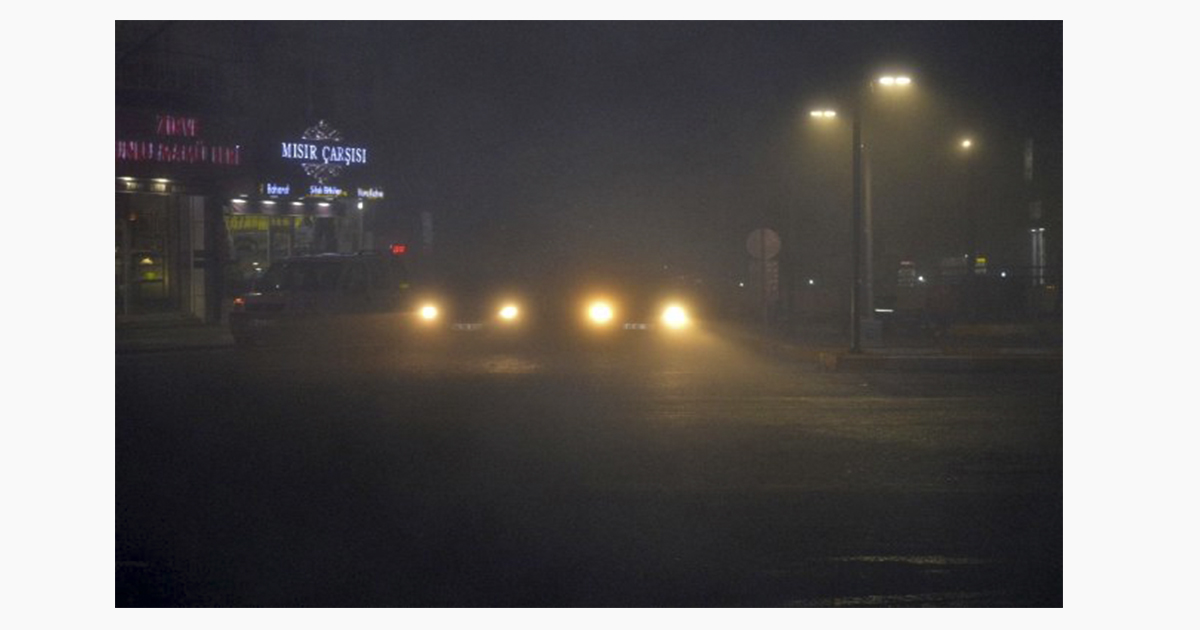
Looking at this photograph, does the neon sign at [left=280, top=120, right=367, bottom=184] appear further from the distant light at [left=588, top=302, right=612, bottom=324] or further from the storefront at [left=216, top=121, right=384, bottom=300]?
the distant light at [left=588, top=302, right=612, bottom=324]

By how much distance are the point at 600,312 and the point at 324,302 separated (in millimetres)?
8613

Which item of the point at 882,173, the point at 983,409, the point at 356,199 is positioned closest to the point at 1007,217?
the point at 882,173

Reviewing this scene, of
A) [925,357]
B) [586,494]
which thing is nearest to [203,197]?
[925,357]

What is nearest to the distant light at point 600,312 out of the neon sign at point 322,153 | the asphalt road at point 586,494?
the neon sign at point 322,153

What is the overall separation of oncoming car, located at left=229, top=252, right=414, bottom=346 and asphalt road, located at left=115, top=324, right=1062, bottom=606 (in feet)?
24.8

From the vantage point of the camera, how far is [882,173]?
58.8 meters

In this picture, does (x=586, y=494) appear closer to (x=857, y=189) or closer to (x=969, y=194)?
(x=857, y=189)

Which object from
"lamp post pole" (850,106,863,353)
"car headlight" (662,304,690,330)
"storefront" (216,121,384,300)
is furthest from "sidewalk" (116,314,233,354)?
"lamp post pole" (850,106,863,353)

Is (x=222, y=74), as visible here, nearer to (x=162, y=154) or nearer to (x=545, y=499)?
(x=162, y=154)

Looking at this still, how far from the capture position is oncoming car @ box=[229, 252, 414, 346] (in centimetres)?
2702

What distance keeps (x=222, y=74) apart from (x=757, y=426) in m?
27.2

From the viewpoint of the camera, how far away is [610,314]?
34.7m

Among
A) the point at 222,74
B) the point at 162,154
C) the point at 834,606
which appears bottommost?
the point at 834,606

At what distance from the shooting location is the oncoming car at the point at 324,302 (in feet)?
88.6
